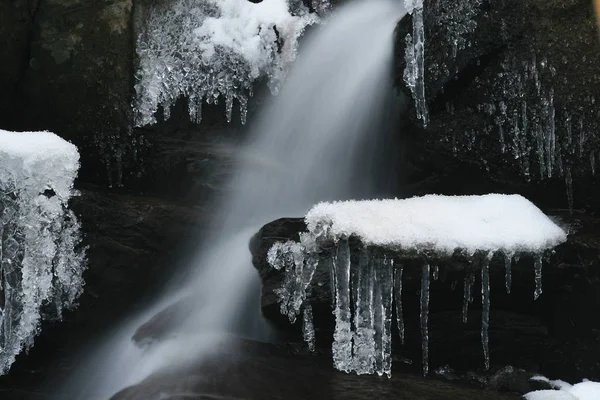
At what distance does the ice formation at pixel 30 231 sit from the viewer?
A: 355 centimetres

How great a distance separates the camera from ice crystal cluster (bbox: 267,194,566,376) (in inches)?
136

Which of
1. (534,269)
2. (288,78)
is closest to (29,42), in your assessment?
(288,78)

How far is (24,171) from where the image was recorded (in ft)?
11.7

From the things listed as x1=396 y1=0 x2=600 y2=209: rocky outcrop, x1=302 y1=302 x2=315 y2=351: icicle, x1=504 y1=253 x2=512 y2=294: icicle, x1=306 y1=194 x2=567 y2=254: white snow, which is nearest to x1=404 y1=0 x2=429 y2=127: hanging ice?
x1=396 y1=0 x2=600 y2=209: rocky outcrop

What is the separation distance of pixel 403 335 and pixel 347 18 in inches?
108

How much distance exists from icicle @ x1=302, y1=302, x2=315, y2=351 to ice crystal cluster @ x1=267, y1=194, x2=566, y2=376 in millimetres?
14

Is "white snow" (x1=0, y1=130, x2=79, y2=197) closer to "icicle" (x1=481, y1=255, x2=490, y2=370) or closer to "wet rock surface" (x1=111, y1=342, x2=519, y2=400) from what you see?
"wet rock surface" (x1=111, y1=342, x2=519, y2=400)

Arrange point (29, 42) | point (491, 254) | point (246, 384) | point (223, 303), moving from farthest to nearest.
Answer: point (29, 42)
point (223, 303)
point (491, 254)
point (246, 384)

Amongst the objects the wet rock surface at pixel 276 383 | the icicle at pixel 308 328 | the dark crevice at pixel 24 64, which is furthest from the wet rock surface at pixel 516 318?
the dark crevice at pixel 24 64

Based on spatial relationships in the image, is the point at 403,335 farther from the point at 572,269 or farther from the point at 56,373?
the point at 56,373

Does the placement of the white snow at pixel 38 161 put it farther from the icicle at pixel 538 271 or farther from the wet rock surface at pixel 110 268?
the icicle at pixel 538 271

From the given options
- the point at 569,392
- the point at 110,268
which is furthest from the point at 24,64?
the point at 569,392

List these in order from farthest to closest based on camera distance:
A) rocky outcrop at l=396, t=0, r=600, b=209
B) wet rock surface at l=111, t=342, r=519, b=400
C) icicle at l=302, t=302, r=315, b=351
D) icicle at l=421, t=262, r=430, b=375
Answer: rocky outcrop at l=396, t=0, r=600, b=209 → icicle at l=302, t=302, r=315, b=351 → icicle at l=421, t=262, r=430, b=375 → wet rock surface at l=111, t=342, r=519, b=400

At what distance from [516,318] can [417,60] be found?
1815 mm
